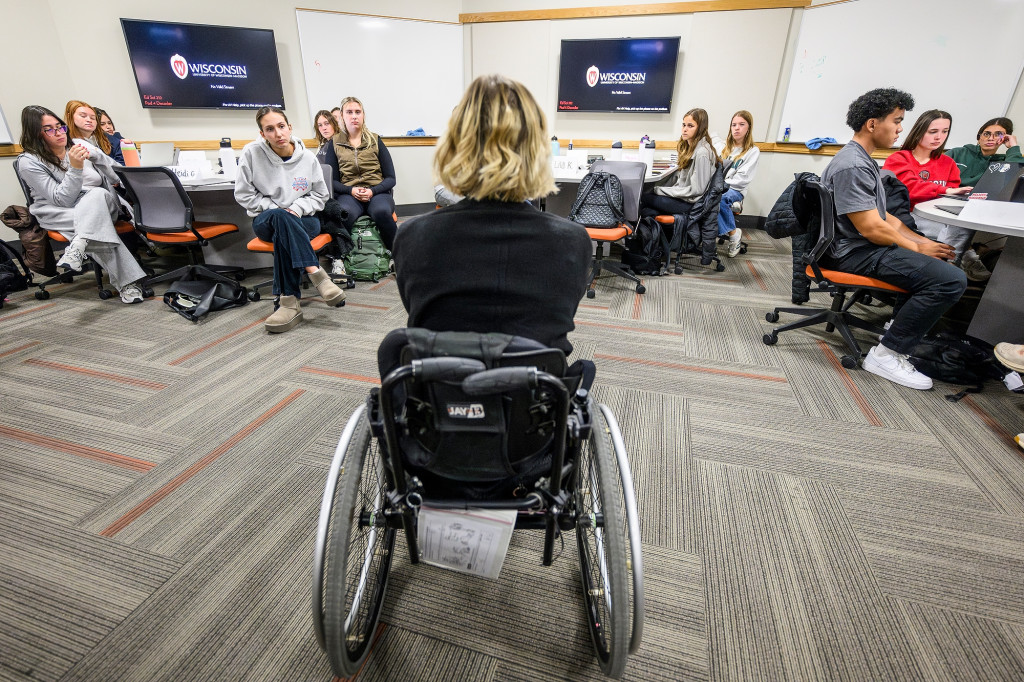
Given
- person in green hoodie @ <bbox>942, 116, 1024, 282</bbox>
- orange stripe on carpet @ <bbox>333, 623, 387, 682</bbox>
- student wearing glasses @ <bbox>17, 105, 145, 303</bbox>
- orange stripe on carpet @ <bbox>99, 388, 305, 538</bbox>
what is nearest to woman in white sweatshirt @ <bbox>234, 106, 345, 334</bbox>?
orange stripe on carpet @ <bbox>99, 388, 305, 538</bbox>

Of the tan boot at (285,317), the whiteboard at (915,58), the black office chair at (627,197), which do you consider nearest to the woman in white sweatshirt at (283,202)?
the tan boot at (285,317)

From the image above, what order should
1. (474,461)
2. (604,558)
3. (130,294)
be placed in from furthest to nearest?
1. (130,294)
2. (604,558)
3. (474,461)

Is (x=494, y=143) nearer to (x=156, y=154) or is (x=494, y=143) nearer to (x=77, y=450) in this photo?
(x=77, y=450)

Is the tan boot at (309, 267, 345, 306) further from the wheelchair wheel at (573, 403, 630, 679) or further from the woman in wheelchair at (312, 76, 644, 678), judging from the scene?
Result: the wheelchair wheel at (573, 403, 630, 679)

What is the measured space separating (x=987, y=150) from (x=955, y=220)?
2775 mm

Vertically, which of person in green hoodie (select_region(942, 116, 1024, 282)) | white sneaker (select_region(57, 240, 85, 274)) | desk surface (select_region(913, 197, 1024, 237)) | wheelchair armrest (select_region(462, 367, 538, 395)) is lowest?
white sneaker (select_region(57, 240, 85, 274))

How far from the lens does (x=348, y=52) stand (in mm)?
4840

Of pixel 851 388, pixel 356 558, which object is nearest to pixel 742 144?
pixel 851 388

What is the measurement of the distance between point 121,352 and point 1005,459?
Answer: 13.0ft

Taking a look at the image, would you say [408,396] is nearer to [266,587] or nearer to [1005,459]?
[266,587]

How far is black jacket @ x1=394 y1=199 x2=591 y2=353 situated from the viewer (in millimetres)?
834

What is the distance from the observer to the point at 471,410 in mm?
736

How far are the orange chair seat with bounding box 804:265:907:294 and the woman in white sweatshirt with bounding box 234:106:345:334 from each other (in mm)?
2731

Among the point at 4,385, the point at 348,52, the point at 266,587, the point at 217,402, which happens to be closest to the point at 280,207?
the point at 217,402
